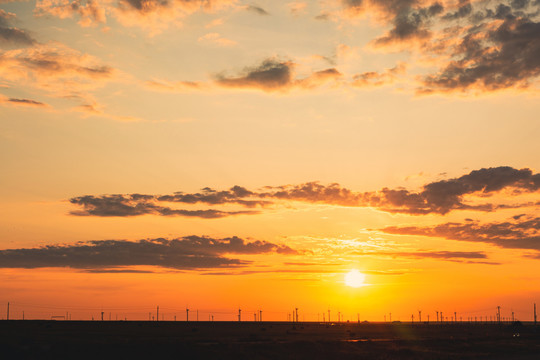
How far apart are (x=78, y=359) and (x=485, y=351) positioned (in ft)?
265

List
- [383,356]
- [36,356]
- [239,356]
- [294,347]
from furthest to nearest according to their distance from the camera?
1. [294,347]
2. [383,356]
3. [239,356]
4. [36,356]

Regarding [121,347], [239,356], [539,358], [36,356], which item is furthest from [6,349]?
[539,358]

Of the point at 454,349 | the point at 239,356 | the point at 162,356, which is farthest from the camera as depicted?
the point at 454,349

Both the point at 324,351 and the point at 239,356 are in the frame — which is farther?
the point at 324,351

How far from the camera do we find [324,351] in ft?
334

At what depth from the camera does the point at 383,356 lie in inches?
3834

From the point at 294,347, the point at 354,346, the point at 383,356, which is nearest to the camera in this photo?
the point at 383,356

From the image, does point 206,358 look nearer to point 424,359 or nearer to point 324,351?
point 324,351

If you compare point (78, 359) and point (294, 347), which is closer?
point (78, 359)

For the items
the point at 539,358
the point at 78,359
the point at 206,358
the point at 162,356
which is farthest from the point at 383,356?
the point at 78,359

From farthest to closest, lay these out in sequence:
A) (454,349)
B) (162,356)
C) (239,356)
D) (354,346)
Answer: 1. (454,349)
2. (354,346)
3. (239,356)
4. (162,356)

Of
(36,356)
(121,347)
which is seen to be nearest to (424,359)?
(121,347)

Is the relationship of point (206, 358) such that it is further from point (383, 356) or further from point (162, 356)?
point (383, 356)

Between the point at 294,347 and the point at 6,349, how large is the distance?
49.1 m
